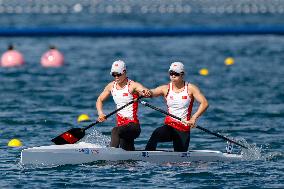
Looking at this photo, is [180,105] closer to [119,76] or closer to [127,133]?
[127,133]

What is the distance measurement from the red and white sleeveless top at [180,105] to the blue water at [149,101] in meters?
0.76

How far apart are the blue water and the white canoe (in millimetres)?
136

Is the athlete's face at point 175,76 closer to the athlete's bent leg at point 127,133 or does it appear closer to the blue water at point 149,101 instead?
the athlete's bent leg at point 127,133

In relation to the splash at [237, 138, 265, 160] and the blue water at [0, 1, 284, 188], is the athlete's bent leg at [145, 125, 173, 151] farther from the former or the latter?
the splash at [237, 138, 265, 160]

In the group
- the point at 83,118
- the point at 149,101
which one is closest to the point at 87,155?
the point at 83,118

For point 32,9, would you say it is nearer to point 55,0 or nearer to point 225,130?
point 55,0

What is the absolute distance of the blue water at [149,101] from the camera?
1969 cm

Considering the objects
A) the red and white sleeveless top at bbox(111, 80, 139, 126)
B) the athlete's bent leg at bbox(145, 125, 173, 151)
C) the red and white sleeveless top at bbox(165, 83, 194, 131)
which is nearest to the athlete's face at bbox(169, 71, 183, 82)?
the red and white sleeveless top at bbox(165, 83, 194, 131)

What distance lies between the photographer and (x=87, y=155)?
20703mm

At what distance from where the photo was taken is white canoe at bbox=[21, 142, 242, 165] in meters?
20.5

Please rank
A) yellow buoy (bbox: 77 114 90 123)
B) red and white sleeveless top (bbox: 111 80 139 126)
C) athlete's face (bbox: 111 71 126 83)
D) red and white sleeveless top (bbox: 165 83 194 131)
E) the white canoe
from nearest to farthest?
1. the white canoe
2. athlete's face (bbox: 111 71 126 83)
3. red and white sleeveless top (bbox: 165 83 194 131)
4. red and white sleeveless top (bbox: 111 80 139 126)
5. yellow buoy (bbox: 77 114 90 123)

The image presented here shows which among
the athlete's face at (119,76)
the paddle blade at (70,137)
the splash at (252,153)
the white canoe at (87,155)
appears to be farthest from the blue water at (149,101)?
the athlete's face at (119,76)

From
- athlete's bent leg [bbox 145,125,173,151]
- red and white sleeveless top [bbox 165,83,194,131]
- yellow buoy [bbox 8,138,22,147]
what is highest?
red and white sleeveless top [bbox 165,83,194,131]

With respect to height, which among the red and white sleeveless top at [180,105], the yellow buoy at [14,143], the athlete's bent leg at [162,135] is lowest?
the yellow buoy at [14,143]
